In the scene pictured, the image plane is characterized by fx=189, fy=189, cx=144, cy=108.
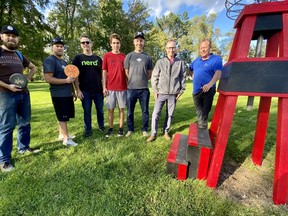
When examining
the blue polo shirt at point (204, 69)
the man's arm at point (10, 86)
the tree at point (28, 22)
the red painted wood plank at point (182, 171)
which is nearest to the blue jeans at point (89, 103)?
the man's arm at point (10, 86)

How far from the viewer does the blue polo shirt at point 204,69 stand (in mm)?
3797

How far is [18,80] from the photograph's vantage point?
2773 mm

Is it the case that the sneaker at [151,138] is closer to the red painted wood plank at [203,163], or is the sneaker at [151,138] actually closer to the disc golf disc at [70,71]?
the red painted wood plank at [203,163]

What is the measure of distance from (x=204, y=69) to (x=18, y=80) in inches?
131

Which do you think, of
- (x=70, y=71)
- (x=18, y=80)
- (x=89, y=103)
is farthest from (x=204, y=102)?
(x=18, y=80)

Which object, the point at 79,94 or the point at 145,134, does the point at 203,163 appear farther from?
A: the point at 79,94

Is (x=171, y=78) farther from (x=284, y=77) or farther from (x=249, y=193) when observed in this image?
(x=249, y=193)

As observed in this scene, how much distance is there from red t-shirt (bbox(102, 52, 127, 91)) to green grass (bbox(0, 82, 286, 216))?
121cm

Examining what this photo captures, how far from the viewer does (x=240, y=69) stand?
82.7 inches

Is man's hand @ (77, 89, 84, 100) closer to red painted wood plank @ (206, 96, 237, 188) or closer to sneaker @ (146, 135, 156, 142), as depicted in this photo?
sneaker @ (146, 135, 156, 142)

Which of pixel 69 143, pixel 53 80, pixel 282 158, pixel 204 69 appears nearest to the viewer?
pixel 282 158

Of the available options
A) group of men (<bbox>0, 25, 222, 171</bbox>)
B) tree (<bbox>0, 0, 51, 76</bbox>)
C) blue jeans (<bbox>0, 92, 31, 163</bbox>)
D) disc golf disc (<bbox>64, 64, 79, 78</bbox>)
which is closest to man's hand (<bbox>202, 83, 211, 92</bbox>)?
group of men (<bbox>0, 25, 222, 171</bbox>)

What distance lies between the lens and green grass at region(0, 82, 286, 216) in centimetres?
203

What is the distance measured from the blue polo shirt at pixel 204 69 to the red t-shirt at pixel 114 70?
5.24 ft
